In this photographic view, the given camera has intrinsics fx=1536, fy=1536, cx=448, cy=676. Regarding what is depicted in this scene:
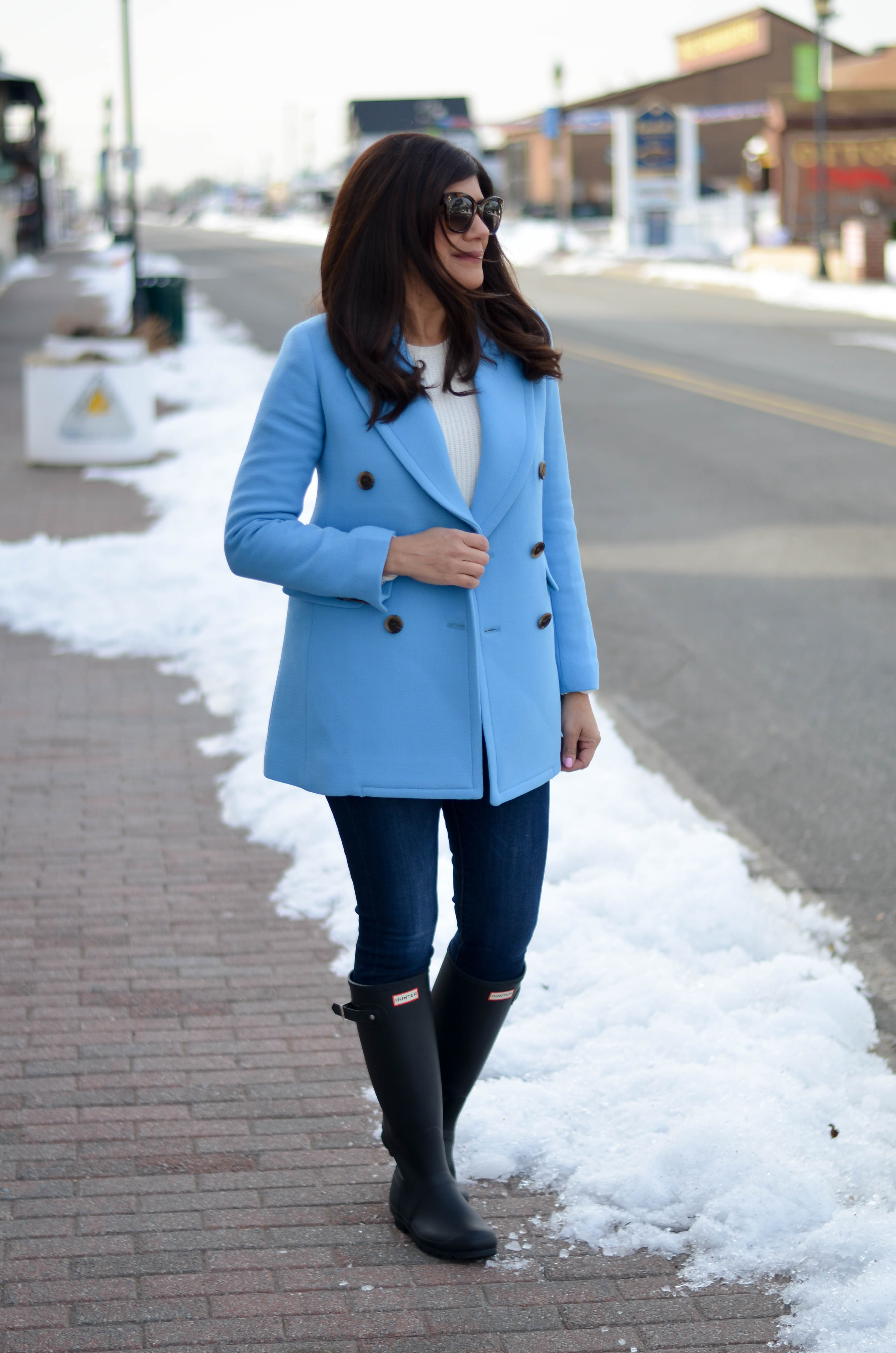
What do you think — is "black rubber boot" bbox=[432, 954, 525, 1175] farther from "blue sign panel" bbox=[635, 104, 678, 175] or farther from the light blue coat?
"blue sign panel" bbox=[635, 104, 678, 175]

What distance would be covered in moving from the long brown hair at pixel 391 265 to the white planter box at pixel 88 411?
35.1 ft

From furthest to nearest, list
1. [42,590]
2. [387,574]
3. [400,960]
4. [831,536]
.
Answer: [831,536] → [42,590] → [400,960] → [387,574]

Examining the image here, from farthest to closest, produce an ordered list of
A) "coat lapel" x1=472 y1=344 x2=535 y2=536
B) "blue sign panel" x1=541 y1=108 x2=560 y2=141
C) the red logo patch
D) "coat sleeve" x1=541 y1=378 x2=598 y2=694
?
"blue sign panel" x1=541 y1=108 x2=560 y2=141
"coat sleeve" x1=541 y1=378 x2=598 y2=694
the red logo patch
"coat lapel" x1=472 y1=344 x2=535 y2=536

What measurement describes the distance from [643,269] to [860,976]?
37.6 metres

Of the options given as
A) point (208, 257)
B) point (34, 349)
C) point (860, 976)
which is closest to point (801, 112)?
point (208, 257)

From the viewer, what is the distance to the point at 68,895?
462 centimetres

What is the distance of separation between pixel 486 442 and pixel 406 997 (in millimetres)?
986

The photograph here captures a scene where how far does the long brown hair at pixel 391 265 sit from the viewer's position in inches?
101

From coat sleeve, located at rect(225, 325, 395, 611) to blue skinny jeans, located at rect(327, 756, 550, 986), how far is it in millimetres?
391

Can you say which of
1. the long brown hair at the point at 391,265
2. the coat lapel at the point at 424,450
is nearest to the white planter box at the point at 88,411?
the long brown hair at the point at 391,265

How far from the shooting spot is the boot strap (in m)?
2.74

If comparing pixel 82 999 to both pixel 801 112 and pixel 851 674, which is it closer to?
pixel 851 674

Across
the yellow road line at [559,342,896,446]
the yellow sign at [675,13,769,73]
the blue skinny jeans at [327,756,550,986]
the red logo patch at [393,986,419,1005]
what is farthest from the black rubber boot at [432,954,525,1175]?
the yellow sign at [675,13,769,73]

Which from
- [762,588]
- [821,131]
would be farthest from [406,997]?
[821,131]
